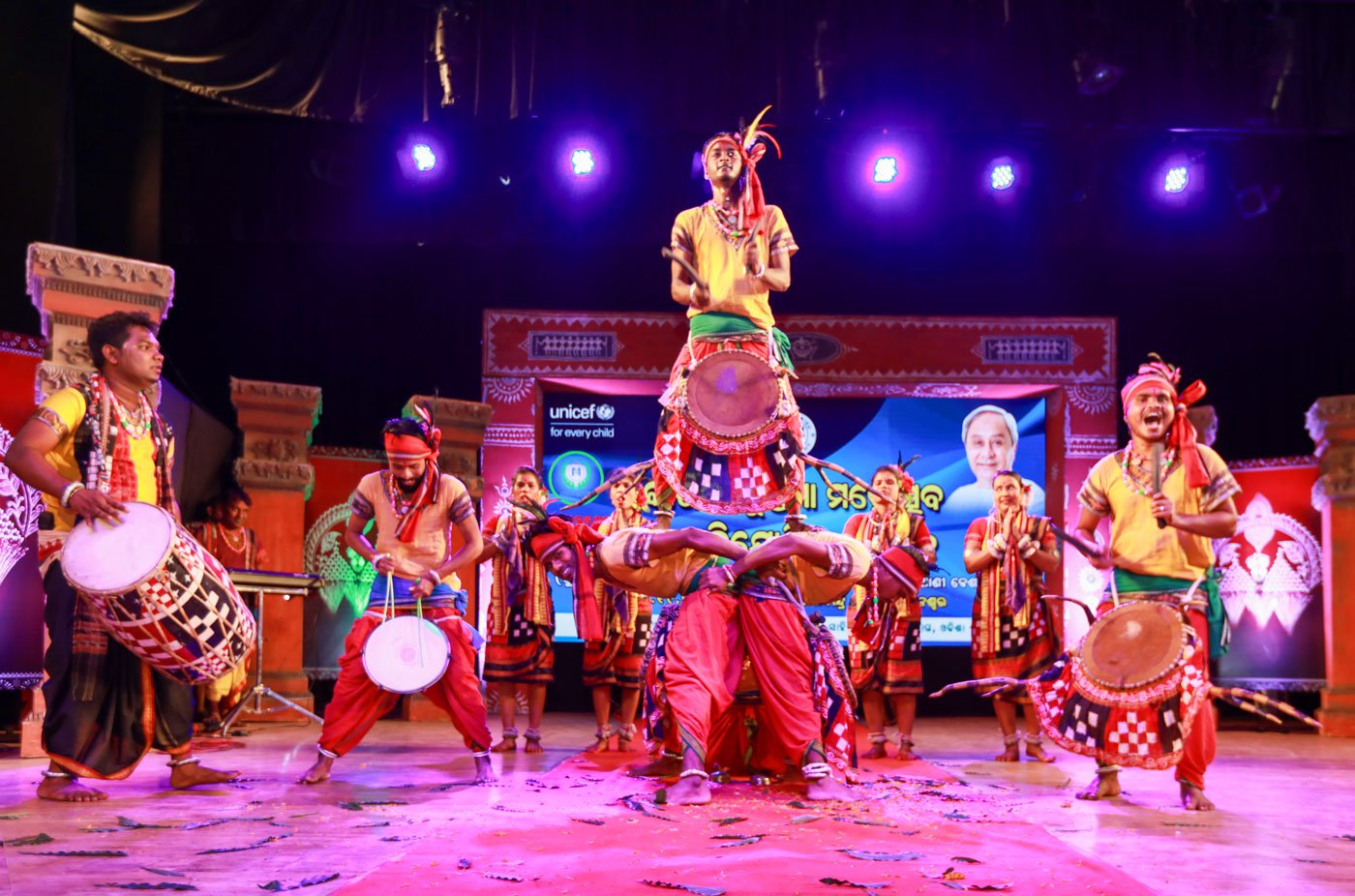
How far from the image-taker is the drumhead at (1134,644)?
4707 millimetres

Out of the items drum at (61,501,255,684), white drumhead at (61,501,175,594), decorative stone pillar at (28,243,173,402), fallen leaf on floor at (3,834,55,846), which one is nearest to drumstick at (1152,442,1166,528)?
drum at (61,501,255,684)

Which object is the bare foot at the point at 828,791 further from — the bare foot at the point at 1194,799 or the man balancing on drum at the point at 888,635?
the man balancing on drum at the point at 888,635

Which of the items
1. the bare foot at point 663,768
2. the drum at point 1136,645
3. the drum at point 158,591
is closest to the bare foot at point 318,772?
the drum at point 158,591

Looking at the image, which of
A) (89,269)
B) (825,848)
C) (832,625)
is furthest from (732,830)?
(832,625)

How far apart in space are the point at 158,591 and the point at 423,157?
6.60 m

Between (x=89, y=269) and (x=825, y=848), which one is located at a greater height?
(x=89, y=269)

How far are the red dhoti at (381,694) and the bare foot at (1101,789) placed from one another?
2.43 meters

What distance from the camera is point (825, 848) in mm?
3418

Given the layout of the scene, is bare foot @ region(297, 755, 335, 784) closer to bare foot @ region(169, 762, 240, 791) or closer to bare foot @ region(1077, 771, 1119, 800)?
bare foot @ region(169, 762, 240, 791)

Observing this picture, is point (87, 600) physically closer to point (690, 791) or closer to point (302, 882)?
point (302, 882)

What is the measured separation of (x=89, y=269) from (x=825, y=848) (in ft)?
17.0

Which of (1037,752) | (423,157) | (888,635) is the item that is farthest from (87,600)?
(423,157)

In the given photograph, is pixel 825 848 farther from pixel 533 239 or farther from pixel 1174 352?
pixel 1174 352

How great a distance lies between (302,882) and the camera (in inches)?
115
